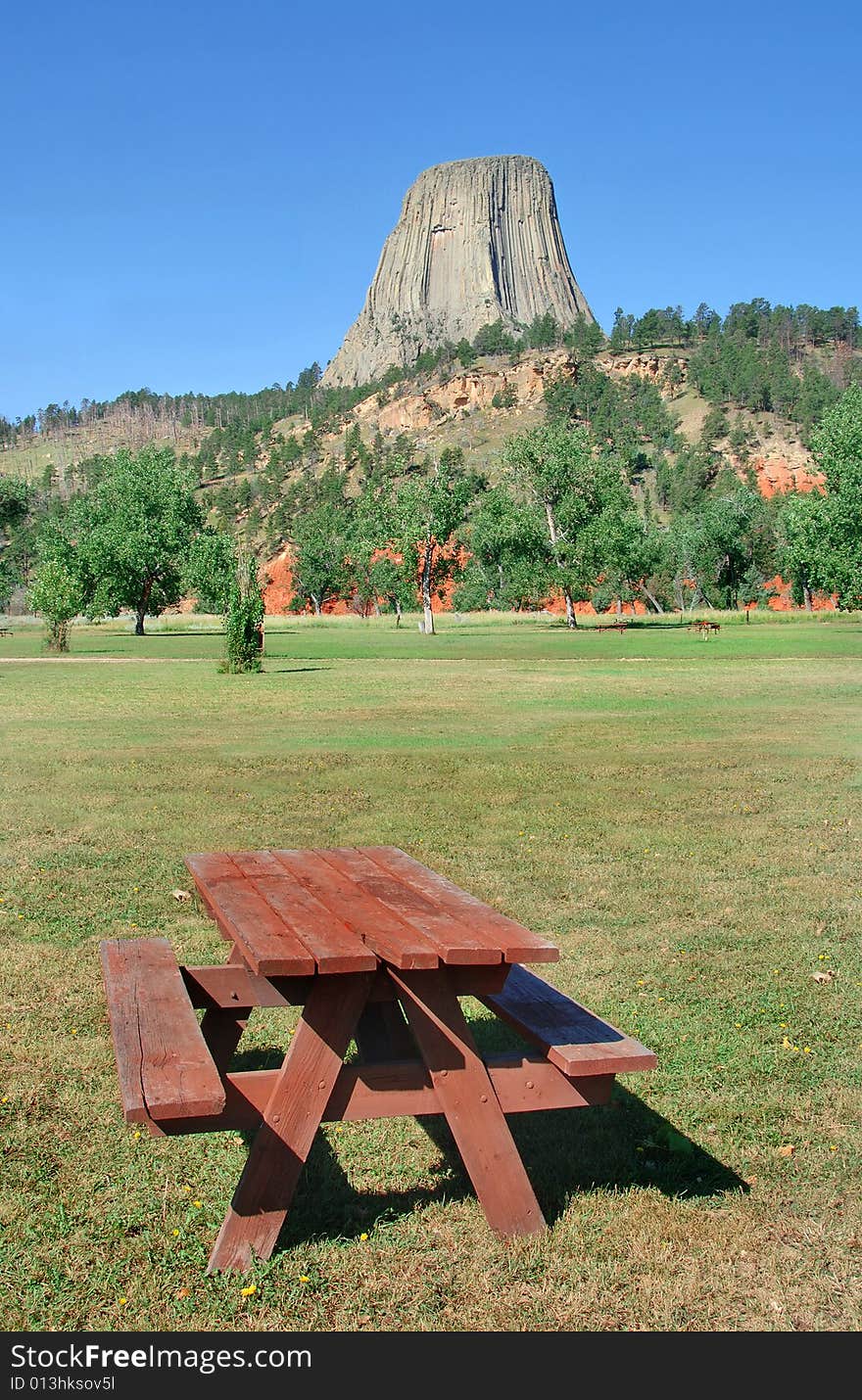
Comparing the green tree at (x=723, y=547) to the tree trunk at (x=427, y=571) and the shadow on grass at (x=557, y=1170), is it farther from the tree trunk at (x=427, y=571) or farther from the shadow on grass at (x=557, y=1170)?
the shadow on grass at (x=557, y=1170)

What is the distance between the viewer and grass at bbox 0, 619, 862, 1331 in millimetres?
3654

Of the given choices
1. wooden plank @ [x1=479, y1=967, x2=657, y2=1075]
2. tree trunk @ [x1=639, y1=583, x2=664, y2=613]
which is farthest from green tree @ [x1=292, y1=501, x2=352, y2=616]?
wooden plank @ [x1=479, y1=967, x2=657, y2=1075]

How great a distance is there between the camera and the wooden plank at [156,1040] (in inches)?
132

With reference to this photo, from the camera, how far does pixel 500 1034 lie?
19.5ft

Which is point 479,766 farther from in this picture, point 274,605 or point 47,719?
point 274,605

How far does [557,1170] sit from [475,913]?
1064 millimetres

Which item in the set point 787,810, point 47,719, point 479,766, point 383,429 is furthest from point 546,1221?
point 383,429

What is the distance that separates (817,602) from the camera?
332 ft

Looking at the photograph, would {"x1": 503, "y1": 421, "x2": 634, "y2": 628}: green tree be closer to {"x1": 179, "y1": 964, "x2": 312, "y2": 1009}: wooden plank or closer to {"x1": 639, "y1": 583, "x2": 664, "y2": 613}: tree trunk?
{"x1": 639, "y1": 583, "x2": 664, "y2": 613}: tree trunk

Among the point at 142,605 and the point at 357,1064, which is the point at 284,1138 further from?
the point at 142,605

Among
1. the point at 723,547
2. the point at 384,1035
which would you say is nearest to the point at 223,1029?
the point at 384,1035

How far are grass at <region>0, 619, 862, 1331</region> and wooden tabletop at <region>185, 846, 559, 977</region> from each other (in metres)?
0.96

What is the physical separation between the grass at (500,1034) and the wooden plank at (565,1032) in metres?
0.59

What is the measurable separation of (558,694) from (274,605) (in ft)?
341
